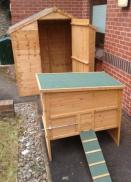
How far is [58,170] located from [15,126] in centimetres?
161

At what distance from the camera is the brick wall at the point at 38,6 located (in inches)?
255

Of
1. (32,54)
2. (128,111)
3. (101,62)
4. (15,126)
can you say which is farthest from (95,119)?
(32,54)

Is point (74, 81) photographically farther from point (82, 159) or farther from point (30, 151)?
point (30, 151)

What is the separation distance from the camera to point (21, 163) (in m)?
3.37

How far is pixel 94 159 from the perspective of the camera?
3.14 meters

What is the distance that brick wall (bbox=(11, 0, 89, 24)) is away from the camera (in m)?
6.48

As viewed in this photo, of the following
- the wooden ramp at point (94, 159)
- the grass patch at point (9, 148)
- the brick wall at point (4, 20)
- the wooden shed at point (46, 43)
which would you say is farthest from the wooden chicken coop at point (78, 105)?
the brick wall at point (4, 20)

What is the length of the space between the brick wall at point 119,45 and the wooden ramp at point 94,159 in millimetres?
1481

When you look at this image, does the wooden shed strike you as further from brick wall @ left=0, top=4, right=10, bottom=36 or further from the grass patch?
brick wall @ left=0, top=4, right=10, bottom=36

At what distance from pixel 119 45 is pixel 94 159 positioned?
8.46 feet

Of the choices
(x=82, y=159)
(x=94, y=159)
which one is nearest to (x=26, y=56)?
(x=82, y=159)

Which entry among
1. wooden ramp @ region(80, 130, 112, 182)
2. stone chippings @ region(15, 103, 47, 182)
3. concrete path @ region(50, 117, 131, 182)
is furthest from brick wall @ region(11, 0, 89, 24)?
wooden ramp @ region(80, 130, 112, 182)

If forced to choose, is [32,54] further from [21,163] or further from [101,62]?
[21,163]

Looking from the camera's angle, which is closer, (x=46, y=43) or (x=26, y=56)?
(x=26, y=56)
